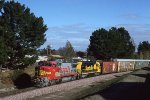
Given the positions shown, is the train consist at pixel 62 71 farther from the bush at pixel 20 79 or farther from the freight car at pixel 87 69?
the bush at pixel 20 79

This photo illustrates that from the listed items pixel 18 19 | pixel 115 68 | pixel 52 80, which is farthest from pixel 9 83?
pixel 115 68

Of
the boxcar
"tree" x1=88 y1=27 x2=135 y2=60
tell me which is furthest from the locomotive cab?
"tree" x1=88 y1=27 x2=135 y2=60

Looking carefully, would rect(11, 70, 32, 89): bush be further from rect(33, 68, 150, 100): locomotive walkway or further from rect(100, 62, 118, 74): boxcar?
rect(100, 62, 118, 74): boxcar

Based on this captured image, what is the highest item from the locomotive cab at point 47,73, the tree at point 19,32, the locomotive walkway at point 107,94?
the tree at point 19,32

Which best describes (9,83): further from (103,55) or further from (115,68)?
(103,55)

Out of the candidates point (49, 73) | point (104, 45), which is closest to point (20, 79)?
point (49, 73)

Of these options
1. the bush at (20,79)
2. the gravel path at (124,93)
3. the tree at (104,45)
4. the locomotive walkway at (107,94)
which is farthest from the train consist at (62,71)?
the tree at (104,45)

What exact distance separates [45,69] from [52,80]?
208 centimetres

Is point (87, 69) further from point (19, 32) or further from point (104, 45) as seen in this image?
point (104, 45)

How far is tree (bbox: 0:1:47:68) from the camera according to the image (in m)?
64.8

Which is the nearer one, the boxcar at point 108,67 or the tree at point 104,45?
the boxcar at point 108,67

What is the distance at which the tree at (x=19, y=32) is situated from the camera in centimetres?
6475

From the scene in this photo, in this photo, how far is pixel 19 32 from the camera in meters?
67.1

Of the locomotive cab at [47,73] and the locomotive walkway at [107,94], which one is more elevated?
the locomotive cab at [47,73]
